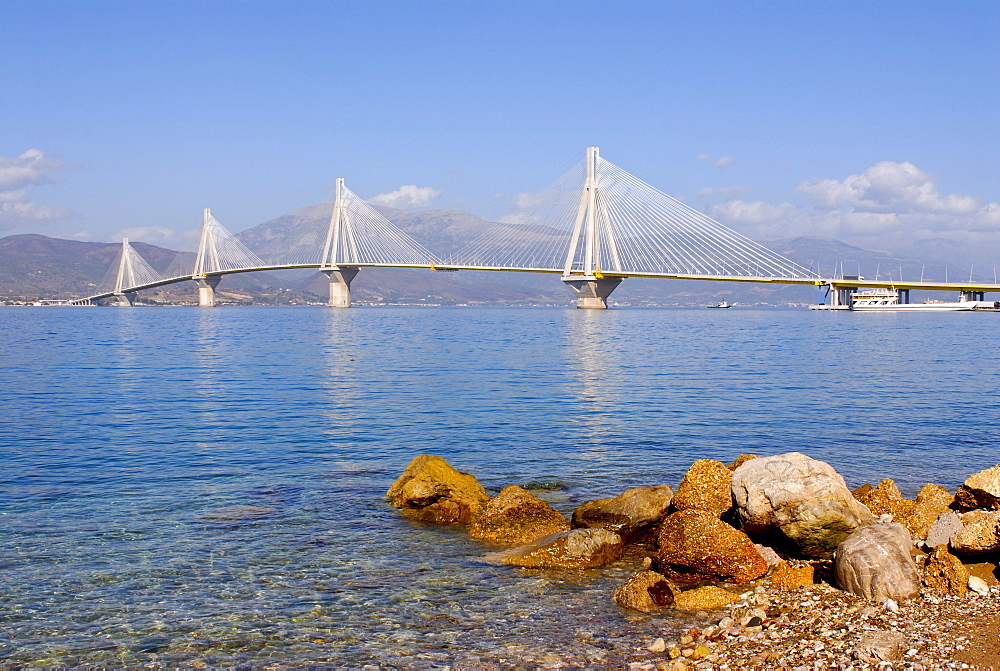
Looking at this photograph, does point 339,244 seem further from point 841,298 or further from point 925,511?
point 925,511

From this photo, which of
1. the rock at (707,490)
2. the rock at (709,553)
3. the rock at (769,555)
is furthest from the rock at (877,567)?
the rock at (707,490)

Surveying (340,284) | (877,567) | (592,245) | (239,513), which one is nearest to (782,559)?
(877,567)

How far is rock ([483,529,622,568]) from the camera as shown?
789cm

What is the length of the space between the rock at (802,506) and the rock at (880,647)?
5.77 feet

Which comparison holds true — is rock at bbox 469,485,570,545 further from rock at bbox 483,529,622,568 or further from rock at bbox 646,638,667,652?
rock at bbox 646,638,667,652

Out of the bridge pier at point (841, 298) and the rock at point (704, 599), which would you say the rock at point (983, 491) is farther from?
the bridge pier at point (841, 298)

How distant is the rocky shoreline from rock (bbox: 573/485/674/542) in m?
0.01

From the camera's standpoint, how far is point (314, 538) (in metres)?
8.72

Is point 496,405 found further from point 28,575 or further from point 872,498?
point 28,575

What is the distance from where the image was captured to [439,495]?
31.8 feet

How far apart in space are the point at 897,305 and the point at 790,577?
4196 inches

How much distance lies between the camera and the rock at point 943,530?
7418 millimetres

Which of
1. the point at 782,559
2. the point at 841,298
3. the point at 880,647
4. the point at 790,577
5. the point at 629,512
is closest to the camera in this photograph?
the point at 880,647

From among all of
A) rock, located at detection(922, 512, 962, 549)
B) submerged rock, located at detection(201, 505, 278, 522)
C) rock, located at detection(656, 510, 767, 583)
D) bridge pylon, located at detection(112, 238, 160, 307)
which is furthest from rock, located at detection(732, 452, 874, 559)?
bridge pylon, located at detection(112, 238, 160, 307)
